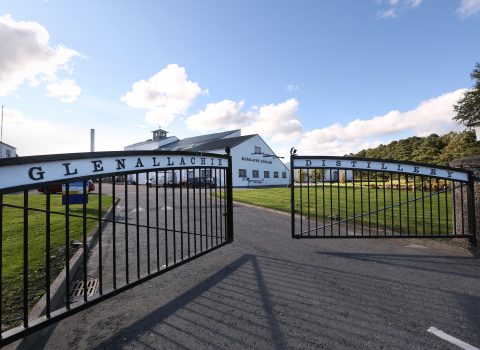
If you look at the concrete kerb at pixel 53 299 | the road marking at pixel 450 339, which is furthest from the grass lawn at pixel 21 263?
the road marking at pixel 450 339

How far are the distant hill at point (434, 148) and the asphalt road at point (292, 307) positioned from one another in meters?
18.6

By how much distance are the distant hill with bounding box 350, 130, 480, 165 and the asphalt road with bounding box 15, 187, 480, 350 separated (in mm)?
18610

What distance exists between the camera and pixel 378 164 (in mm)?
6672

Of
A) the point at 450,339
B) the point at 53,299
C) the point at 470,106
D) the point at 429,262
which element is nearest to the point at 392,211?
the point at 429,262

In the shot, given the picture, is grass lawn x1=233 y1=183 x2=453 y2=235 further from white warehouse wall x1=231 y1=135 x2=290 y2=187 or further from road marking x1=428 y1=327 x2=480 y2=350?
white warehouse wall x1=231 y1=135 x2=290 y2=187

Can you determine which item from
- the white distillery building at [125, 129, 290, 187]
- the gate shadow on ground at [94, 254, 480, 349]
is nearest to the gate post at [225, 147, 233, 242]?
the gate shadow on ground at [94, 254, 480, 349]

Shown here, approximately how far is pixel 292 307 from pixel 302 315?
217 mm

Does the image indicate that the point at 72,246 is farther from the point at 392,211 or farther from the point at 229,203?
the point at 392,211

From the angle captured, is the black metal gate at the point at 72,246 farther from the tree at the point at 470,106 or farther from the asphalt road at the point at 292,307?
the tree at the point at 470,106

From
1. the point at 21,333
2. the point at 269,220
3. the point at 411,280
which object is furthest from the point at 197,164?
the point at 269,220

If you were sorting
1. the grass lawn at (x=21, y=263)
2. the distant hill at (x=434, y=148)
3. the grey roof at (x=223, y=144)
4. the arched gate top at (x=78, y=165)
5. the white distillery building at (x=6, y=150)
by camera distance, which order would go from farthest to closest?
the white distillery building at (x=6, y=150) < the grey roof at (x=223, y=144) < the distant hill at (x=434, y=148) < the grass lawn at (x=21, y=263) < the arched gate top at (x=78, y=165)

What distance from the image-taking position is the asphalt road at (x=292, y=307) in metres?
2.88

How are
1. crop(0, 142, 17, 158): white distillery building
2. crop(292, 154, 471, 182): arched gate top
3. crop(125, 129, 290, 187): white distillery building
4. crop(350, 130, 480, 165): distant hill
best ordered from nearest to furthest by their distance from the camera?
1. crop(292, 154, 471, 182): arched gate top
2. crop(350, 130, 480, 165): distant hill
3. crop(125, 129, 290, 187): white distillery building
4. crop(0, 142, 17, 158): white distillery building

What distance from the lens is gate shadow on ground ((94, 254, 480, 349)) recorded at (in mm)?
2842
